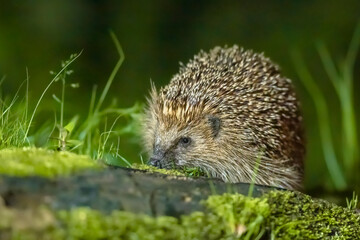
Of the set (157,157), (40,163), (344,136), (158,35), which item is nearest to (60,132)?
(40,163)

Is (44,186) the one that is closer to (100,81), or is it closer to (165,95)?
(165,95)

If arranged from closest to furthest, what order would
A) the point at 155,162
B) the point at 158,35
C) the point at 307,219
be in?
the point at 307,219 → the point at 155,162 → the point at 158,35

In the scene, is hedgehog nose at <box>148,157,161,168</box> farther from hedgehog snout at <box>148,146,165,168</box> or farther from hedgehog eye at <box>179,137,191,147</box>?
hedgehog eye at <box>179,137,191,147</box>

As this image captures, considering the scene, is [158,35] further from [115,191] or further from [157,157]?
[115,191]

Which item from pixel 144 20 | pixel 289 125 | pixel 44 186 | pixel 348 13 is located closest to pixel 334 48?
pixel 348 13

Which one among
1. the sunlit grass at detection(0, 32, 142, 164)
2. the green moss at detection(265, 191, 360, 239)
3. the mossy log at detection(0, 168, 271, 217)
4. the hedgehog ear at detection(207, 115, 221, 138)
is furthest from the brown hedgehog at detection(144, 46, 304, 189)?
the mossy log at detection(0, 168, 271, 217)

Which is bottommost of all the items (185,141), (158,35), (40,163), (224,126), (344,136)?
(40,163)
